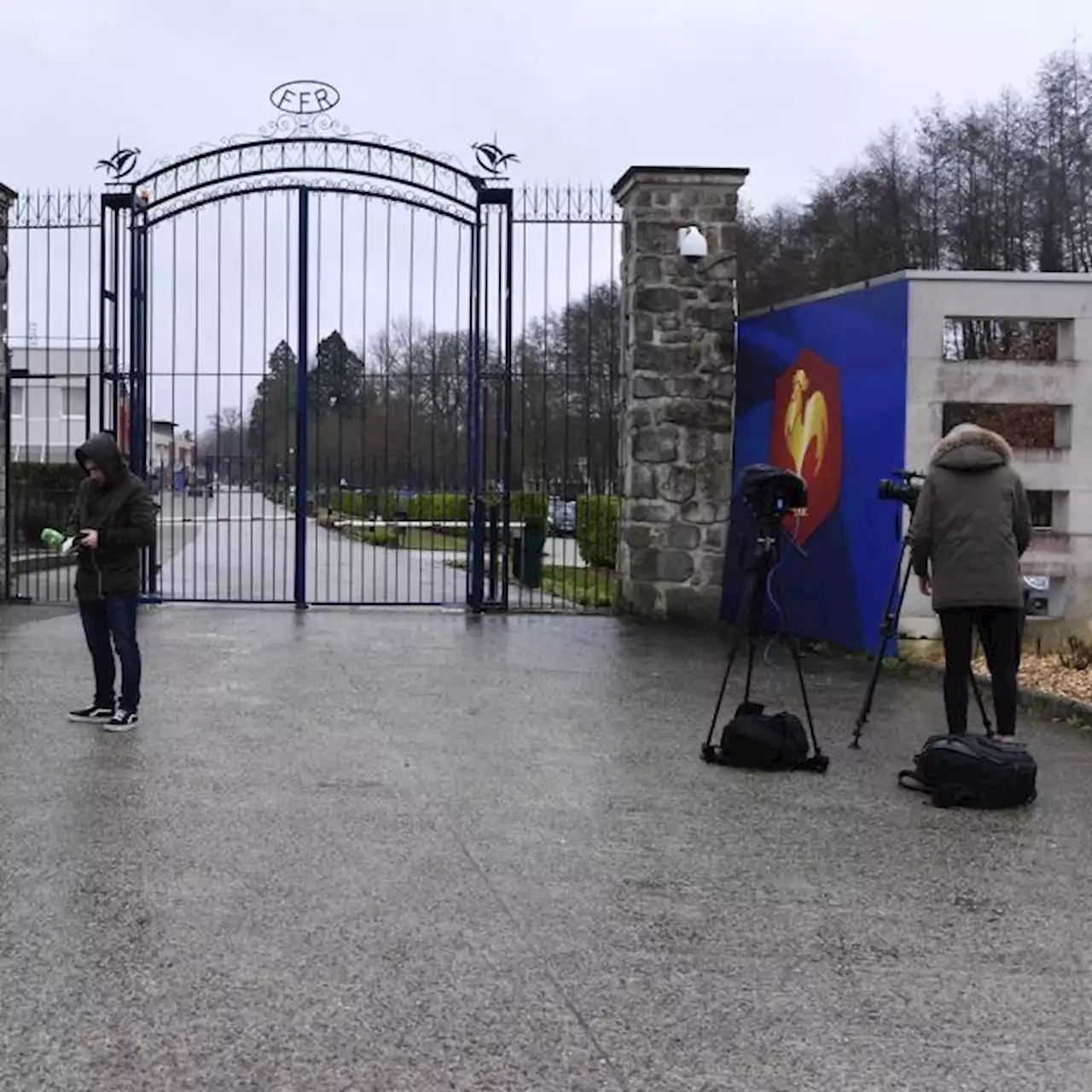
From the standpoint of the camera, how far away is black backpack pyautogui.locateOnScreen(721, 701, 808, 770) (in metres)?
6.96

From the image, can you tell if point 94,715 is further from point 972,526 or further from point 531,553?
point 531,553

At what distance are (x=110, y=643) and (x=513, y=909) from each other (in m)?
4.15

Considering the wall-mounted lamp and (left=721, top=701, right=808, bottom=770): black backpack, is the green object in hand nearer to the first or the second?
(left=721, top=701, right=808, bottom=770): black backpack

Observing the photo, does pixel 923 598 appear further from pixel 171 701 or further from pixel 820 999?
pixel 820 999

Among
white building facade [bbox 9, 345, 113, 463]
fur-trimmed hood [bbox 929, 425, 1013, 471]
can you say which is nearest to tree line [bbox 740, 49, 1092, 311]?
white building facade [bbox 9, 345, 113, 463]

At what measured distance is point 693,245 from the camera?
41.1 ft

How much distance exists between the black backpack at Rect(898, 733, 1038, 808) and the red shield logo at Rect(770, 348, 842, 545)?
16.9ft

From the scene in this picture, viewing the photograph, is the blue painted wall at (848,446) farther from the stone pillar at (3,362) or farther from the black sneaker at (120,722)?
the stone pillar at (3,362)

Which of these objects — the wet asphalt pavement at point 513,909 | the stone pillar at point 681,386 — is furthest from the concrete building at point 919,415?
the wet asphalt pavement at point 513,909

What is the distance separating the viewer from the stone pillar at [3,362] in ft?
44.7

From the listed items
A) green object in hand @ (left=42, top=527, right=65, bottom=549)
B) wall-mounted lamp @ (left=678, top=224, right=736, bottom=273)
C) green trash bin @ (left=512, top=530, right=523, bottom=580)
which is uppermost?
wall-mounted lamp @ (left=678, top=224, right=736, bottom=273)

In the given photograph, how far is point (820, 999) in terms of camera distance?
402 centimetres

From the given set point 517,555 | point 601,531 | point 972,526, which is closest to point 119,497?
point 972,526

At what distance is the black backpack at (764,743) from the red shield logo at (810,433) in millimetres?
4648
